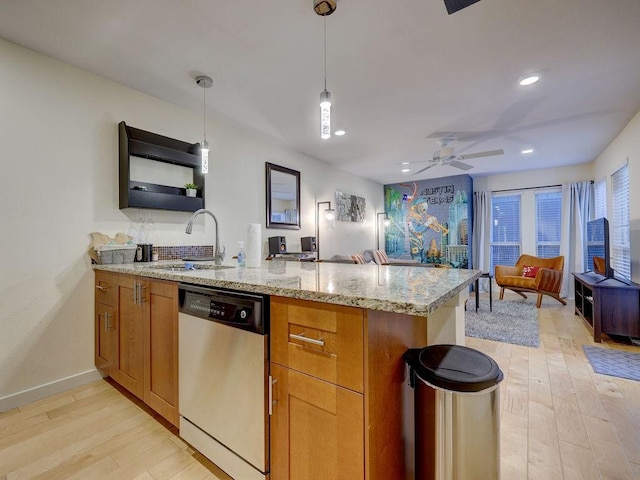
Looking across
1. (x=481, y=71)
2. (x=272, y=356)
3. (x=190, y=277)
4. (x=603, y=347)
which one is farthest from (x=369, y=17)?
(x=603, y=347)

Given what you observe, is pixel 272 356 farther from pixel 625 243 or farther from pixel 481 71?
pixel 625 243

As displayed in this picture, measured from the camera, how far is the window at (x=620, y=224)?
12.4 feet

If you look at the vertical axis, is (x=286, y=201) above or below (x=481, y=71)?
below

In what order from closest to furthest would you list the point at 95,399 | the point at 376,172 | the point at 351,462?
1. the point at 351,462
2. the point at 95,399
3. the point at 376,172

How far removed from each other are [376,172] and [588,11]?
4274 millimetres

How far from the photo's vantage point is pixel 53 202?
2191 millimetres

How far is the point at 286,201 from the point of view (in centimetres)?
433

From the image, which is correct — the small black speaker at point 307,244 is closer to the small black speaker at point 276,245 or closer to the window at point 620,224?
the small black speaker at point 276,245

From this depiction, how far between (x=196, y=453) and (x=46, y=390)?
1.48 metres

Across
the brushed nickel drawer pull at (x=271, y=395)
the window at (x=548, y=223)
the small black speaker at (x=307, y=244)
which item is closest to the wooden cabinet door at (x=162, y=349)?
the brushed nickel drawer pull at (x=271, y=395)

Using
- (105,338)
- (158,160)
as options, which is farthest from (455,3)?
(105,338)

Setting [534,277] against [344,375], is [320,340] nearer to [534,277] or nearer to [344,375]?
[344,375]

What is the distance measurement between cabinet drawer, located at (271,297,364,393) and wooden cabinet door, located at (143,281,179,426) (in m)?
0.73

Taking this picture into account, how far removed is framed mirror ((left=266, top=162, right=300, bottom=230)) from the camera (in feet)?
13.3
